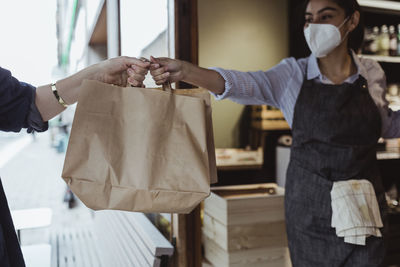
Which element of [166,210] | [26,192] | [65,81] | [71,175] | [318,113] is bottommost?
[26,192]

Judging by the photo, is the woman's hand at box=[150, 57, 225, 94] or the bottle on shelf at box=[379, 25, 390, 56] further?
the bottle on shelf at box=[379, 25, 390, 56]

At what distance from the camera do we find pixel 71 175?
2.79 feet

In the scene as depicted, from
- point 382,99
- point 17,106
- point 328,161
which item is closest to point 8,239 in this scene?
point 17,106

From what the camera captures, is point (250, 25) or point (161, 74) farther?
point (250, 25)

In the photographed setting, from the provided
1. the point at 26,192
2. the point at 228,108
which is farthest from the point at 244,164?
the point at 26,192

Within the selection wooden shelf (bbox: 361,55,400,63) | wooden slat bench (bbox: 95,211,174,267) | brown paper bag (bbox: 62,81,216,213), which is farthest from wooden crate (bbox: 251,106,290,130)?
brown paper bag (bbox: 62,81,216,213)

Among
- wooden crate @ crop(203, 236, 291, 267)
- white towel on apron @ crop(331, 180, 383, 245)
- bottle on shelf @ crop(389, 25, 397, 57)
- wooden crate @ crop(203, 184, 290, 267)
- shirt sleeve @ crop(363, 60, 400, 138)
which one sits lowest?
wooden crate @ crop(203, 236, 291, 267)

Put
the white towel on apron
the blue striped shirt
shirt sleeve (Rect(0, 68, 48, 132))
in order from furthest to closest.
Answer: the blue striped shirt < the white towel on apron < shirt sleeve (Rect(0, 68, 48, 132))

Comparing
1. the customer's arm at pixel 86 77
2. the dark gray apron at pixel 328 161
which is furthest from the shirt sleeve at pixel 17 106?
the dark gray apron at pixel 328 161

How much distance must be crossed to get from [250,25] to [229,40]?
0.25 meters

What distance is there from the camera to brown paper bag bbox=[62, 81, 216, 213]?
860 mm

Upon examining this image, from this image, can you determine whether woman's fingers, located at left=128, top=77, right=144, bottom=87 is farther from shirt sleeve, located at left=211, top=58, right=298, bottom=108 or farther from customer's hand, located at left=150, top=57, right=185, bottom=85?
shirt sleeve, located at left=211, top=58, right=298, bottom=108

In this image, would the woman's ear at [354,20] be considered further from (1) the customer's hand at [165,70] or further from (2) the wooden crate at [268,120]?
(2) the wooden crate at [268,120]

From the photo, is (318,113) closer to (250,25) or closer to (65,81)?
(65,81)
